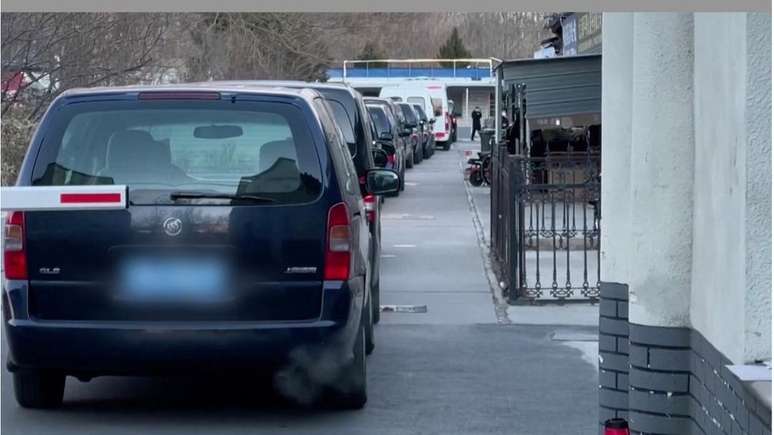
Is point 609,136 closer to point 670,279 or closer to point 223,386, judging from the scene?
point 670,279

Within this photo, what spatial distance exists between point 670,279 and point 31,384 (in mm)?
4064

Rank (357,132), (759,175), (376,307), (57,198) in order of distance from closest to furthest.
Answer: (57,198) < (759,175) < (376,307) < (357,132)

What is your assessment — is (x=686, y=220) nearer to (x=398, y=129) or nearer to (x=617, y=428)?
(x=617, y=428)

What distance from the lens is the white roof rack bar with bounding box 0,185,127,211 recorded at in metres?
3.40

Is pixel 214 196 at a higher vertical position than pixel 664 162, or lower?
lower

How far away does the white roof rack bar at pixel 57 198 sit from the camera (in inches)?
134

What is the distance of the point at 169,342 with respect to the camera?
7.00 meters

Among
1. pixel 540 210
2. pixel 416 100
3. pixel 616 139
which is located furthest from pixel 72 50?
pixel 416 100

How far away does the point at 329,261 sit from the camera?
7121 mm

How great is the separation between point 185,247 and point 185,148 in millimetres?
627

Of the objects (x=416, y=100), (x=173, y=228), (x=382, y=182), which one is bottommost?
(x=173, y=228)

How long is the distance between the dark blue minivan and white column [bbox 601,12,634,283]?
5.82 ft

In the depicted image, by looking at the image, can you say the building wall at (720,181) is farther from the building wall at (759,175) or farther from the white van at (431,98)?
the white van at (431,98)

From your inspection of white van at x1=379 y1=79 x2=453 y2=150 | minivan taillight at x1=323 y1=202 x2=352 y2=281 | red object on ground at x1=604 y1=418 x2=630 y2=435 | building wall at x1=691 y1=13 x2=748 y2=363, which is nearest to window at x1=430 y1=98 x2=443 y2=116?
white van at x1=379 y1=79 x2=453 y2=150
